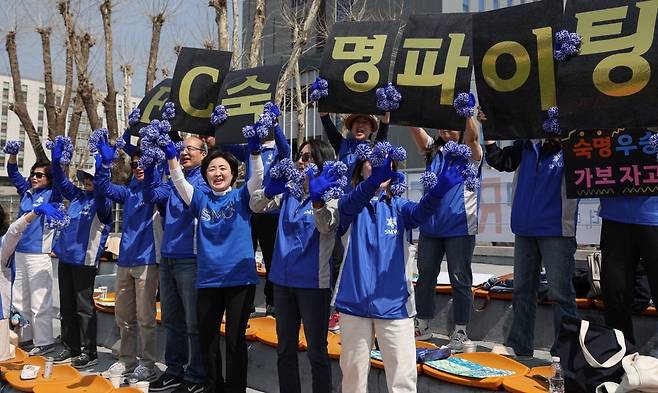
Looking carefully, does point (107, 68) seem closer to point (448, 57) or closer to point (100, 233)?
point (100, 233)

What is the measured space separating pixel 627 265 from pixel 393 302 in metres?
1.45

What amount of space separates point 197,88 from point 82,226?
1582 millimetres

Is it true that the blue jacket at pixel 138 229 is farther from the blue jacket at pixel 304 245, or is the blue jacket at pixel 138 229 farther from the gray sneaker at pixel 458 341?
the gray sneaker at pixel 458 341

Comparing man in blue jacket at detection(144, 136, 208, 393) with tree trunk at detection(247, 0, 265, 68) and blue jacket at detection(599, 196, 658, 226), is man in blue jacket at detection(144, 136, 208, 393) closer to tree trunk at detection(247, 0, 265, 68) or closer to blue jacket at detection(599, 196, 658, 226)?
blue jacket at detection(599, 196, 658, 226)

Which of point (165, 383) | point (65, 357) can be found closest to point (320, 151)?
point (165, 383)

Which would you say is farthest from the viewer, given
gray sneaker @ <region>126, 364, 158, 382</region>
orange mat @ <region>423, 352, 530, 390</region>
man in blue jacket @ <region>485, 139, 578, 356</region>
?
gray sneaker @ <region>126, 364, 158, 382</region>

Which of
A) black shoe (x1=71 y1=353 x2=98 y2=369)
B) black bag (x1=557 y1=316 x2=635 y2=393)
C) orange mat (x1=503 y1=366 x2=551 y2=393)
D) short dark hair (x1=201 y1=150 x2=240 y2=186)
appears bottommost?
black shoe (x1=71 y1=353 x2=98 y2=369)

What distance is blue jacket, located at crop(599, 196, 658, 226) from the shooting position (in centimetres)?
338

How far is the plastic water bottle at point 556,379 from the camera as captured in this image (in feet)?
10.2

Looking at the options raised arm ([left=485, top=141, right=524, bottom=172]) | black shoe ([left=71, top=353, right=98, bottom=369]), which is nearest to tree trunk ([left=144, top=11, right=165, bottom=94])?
black shoe ([left=71, top=353, right=98, bottom=369])

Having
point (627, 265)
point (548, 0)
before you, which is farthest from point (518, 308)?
point (548, 0)

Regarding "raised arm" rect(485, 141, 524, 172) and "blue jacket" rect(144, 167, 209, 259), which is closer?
"raised arm" rect(485, 141, 524, 172)

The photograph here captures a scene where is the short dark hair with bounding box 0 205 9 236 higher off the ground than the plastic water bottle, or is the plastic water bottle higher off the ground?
the short dark hair with bounding box 0 205 9 236

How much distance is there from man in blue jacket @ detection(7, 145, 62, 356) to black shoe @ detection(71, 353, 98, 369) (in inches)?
A: 28.1
